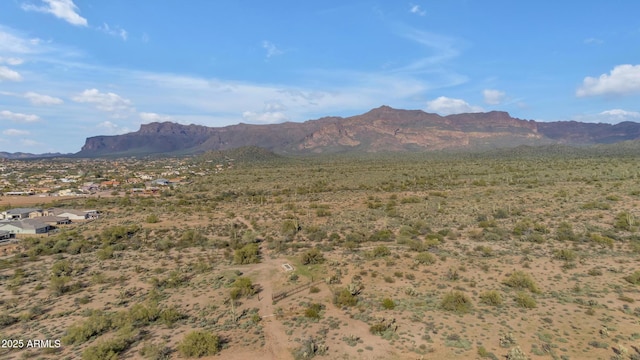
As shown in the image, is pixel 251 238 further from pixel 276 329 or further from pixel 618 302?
pixel 618 302

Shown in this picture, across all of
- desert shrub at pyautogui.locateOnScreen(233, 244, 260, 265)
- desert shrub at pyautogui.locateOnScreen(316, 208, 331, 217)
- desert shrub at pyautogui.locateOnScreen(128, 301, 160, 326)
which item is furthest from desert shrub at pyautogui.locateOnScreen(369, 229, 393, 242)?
desert shrub at pyautogui.locateOnScreen(128, 301, 160, 326)

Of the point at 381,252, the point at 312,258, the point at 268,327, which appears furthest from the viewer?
the point at 381,252

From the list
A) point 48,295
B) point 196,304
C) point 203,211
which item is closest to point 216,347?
point 196,304

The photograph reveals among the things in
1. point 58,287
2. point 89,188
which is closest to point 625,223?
point 58,287

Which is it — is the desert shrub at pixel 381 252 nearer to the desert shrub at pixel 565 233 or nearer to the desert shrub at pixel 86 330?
the desert shrub at pixel 565 233

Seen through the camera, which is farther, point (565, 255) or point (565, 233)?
point (565, 233)

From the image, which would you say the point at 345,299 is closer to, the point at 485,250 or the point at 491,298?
the point at 491,298

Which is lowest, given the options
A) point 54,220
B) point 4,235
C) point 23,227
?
point 4,235

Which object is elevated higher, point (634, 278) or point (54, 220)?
point (54, 220)
